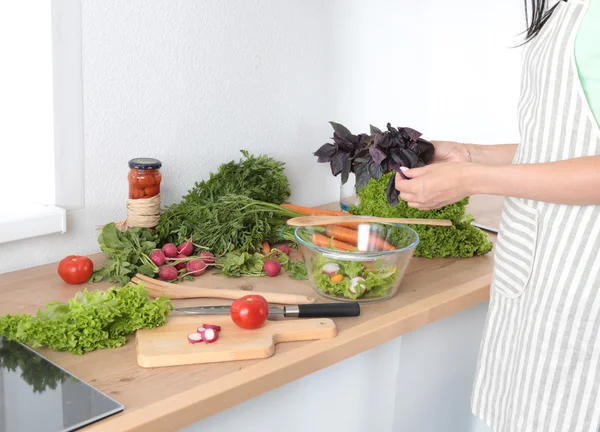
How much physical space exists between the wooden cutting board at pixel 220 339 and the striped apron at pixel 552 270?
337 millimetres

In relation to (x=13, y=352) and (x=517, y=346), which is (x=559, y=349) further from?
(x=13, y=352)

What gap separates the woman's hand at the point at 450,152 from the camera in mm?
1532

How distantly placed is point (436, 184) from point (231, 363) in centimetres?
45

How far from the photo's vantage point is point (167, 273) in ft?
5.04

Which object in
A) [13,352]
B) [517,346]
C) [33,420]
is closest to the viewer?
[33,420]

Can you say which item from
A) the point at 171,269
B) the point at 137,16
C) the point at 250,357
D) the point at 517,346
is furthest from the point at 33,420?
the point at 137,16

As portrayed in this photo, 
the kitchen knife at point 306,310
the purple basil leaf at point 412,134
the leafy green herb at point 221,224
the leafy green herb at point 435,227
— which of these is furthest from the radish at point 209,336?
the leafy green herb at point 435,227

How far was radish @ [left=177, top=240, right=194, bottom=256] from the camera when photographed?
162 cm

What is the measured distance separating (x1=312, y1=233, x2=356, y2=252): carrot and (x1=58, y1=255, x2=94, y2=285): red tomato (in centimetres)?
46

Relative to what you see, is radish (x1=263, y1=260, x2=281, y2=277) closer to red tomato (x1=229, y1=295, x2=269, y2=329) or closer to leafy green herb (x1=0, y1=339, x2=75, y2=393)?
red tomato (x1=229, y1=295, x2=269, y2=329)

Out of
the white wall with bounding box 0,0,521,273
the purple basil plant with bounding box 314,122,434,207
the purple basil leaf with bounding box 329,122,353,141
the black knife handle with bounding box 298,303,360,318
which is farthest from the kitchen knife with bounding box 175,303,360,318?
the white wall with bounding box 0,0,521,273

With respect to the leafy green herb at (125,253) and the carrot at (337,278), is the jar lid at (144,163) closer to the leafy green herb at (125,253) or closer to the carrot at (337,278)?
the leafy green herb at (125,253)

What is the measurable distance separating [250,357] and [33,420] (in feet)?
1.14

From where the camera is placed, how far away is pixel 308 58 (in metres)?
2.04
